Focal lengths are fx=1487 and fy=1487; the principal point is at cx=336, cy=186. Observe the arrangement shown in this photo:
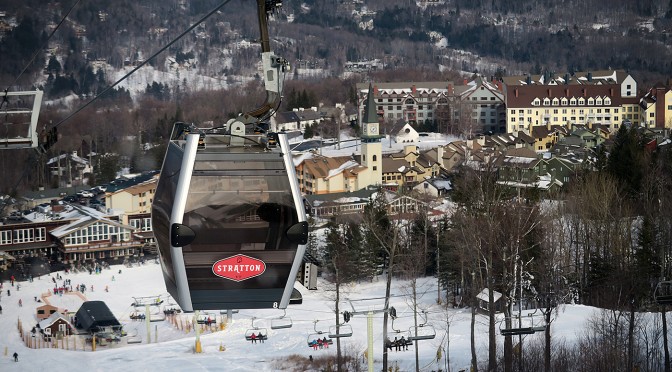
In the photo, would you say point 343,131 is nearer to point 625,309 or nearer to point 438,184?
point 438,184

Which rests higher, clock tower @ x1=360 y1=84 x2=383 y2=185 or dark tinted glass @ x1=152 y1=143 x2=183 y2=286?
dark tinted glass @ x1=152 y1=143 x2=183 y2=286

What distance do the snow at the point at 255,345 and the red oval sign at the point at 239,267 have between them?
1408cm

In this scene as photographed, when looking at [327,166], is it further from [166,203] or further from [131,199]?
[166,203]

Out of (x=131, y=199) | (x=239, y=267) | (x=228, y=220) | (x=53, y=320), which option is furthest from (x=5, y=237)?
(x=228, y=220)

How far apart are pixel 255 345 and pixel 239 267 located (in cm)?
1665

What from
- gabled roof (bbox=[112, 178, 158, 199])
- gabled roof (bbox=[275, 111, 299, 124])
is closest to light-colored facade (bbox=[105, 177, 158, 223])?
gabled roof (bbox=[112, 178, 158, 199])

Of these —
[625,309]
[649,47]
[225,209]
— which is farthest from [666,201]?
[649,47]

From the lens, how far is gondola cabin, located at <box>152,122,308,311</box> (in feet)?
27.6

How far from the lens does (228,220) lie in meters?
8.59

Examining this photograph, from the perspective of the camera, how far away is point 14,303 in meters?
32.3

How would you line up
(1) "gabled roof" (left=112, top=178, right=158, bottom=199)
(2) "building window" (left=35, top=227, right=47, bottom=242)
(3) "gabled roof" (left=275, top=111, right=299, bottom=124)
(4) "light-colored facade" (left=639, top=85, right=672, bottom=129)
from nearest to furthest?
1. (2) "building window" (left=35, top=227, right=47, bottom=242)
2. (1) "gabled roof" (left=112, top=178, right=158, bottom=199)
3. (4) "light-colored facade" (left=639, top=85, right=672, bottom=129)
4. (3) "gabled roof" (left=275, top=111, right=299, bottom=124)

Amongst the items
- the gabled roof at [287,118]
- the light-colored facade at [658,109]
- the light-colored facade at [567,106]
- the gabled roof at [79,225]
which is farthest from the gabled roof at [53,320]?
the light-colored facade at [658,109]

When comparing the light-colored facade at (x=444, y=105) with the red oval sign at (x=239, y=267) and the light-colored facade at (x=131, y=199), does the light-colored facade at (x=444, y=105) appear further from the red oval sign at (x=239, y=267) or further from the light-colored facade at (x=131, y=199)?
the red oval sign at (x=239, y=267)

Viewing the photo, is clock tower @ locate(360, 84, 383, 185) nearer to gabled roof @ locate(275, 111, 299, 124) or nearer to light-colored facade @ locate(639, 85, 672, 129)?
gabled roof @ locate(275, 111, 299, 124)
